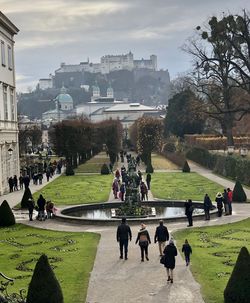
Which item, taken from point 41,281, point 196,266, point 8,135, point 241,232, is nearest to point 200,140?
point 8,135

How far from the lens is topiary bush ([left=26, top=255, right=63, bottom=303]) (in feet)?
45.0

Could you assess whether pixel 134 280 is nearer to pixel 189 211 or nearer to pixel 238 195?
pixel 189 211

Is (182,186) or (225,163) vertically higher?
(225,163)

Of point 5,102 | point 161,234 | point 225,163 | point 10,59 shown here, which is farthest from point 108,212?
point 225,163

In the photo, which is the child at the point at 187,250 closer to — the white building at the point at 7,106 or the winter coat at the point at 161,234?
the winter coat at the point at 161,234

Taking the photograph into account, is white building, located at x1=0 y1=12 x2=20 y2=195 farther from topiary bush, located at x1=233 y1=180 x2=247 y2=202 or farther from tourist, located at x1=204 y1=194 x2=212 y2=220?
tourist, located at x1=204 y1=194 x2=212 y2=220

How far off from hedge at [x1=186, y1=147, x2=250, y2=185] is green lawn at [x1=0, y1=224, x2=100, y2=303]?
86.9 ft

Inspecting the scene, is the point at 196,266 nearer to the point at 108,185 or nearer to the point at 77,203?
the point at 77,203

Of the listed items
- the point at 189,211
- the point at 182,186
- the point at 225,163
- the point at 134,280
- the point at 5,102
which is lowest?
the point at 134,280

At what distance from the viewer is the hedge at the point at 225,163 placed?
168 feet

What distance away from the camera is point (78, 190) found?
47344 millimetres

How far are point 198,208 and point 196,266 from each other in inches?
618

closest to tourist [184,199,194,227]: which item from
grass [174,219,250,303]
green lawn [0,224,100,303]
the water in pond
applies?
grass [174,219,250,303]

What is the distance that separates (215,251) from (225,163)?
38.2m
